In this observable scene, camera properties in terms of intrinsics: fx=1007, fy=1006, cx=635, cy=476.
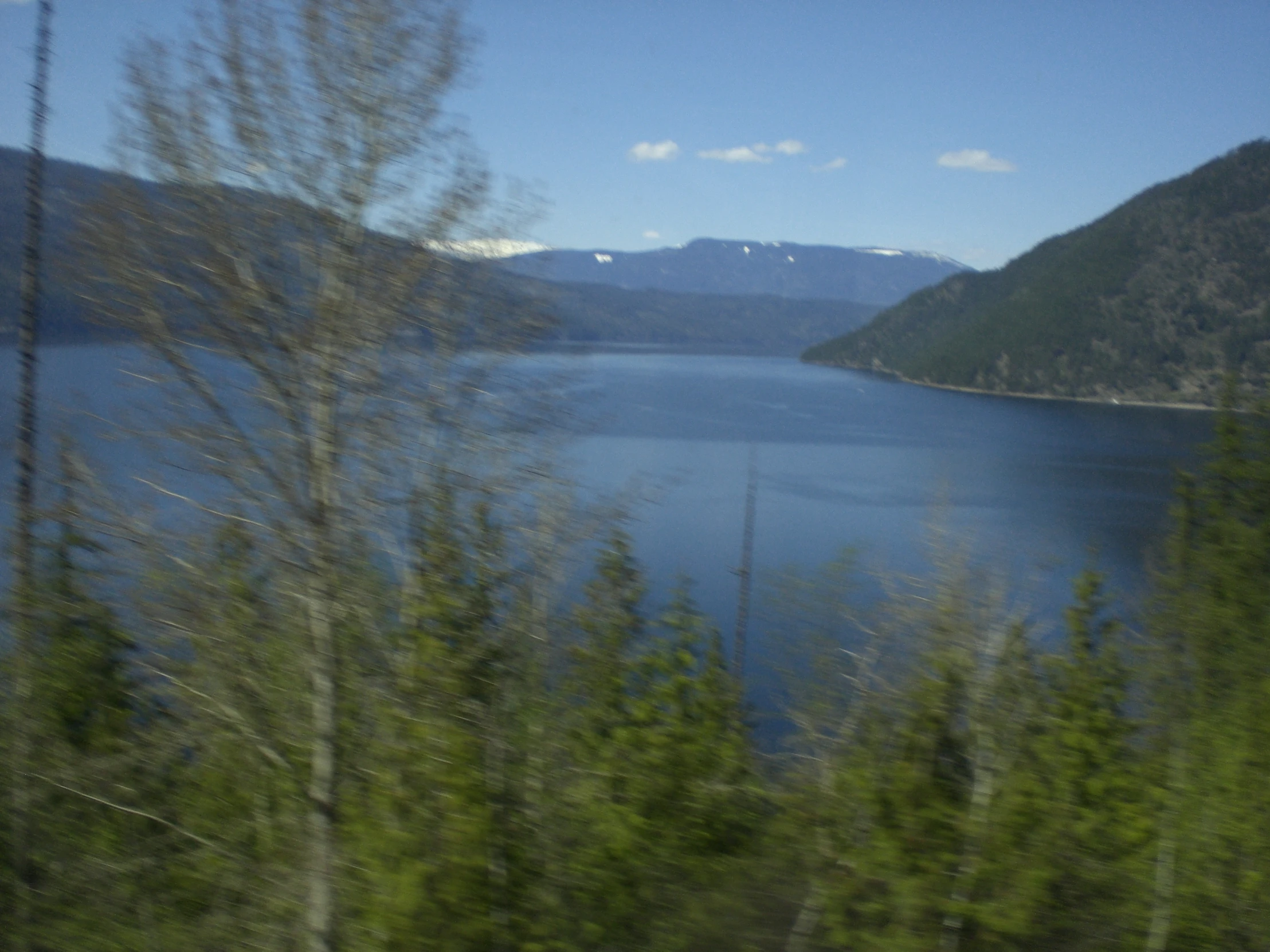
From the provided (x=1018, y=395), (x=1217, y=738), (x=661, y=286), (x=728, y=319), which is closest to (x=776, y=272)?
(x=661, y=286)

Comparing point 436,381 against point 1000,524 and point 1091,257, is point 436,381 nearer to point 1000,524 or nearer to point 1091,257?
point 1000,524

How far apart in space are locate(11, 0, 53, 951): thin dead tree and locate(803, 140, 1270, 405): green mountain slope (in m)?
18.4

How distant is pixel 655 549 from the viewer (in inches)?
486

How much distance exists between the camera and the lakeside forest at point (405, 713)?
388cm

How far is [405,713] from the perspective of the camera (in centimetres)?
400

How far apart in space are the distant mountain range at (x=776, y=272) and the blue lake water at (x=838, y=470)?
77448mm

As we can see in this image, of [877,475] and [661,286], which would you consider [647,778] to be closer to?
[877,475]

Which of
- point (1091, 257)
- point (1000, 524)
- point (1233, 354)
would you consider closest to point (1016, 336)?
point (1091, 257)

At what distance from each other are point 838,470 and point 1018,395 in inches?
1248

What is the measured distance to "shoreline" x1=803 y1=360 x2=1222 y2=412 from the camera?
3506cm

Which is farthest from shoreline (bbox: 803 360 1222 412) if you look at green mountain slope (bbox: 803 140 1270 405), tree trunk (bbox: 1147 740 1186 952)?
tree trunk (bbox: 1147 740 1186 952)

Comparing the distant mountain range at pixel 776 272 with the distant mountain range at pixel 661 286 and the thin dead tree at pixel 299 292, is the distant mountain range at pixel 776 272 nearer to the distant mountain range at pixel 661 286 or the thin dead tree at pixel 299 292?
the distant mountain range at pixel 661 286

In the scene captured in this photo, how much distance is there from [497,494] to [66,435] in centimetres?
175

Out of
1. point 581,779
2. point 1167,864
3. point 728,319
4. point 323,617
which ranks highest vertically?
point 728,319
